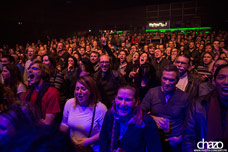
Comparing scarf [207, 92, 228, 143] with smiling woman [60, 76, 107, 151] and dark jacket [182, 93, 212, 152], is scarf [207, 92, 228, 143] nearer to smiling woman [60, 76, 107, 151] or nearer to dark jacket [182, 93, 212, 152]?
dark jacket [182, 93, 212, 152]

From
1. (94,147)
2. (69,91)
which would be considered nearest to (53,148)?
(94,147)

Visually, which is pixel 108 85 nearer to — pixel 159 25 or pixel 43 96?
pixel 43 96

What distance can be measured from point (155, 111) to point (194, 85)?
3.13 feet

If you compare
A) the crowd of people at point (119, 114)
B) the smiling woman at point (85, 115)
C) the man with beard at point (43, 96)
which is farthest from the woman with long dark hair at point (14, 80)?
the smiling woman at point (85, 115)

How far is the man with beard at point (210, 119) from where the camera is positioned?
58.5 inches

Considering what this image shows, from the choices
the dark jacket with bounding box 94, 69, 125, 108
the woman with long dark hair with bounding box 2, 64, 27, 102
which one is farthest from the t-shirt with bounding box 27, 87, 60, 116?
the dark jacket with bounding box 94, 69, 125, 108

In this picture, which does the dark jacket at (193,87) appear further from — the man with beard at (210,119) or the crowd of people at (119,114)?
the man with beard at (210,119)

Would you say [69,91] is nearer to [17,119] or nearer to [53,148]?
[17,119]

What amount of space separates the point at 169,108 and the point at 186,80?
42.1 inches

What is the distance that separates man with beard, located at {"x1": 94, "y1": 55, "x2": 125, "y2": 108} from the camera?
3094 millimetres

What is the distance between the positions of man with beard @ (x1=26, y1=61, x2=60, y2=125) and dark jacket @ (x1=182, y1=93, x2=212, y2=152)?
1420 millimetres

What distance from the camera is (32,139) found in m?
0.63

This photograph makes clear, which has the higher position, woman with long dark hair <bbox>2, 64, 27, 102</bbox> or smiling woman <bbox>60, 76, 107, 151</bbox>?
woman with long dark hair <bbox>2, 64, 27, 102</bbox>

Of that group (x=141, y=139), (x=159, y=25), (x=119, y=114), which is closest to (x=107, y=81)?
(x=119, y=114)
